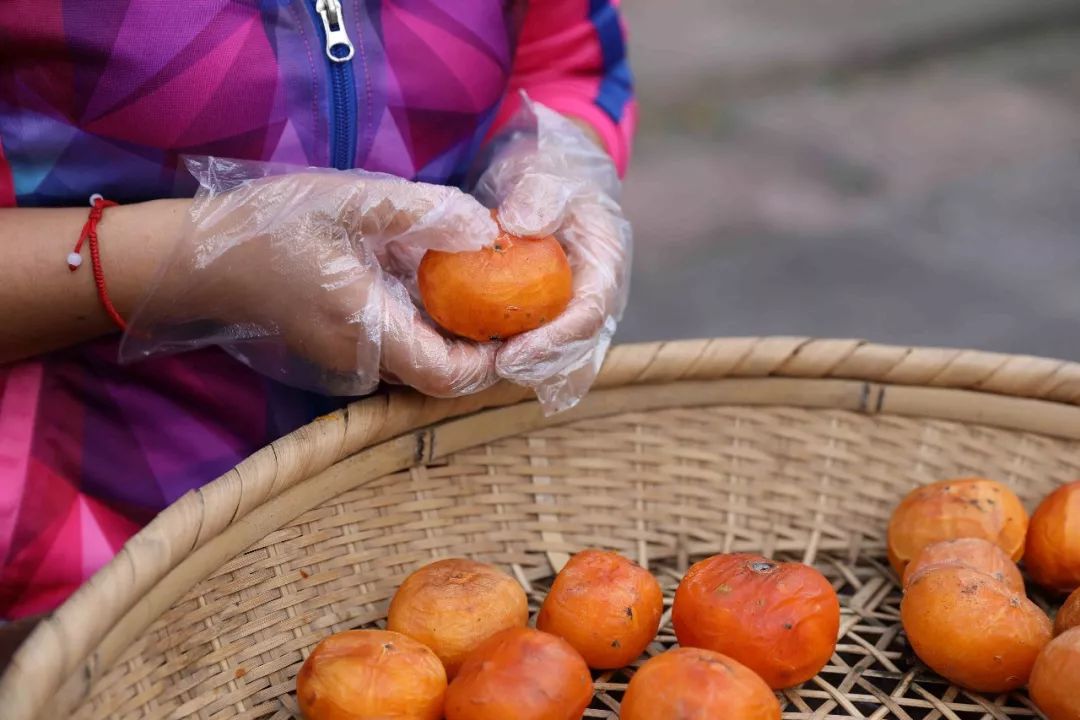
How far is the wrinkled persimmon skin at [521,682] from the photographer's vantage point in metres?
1.10

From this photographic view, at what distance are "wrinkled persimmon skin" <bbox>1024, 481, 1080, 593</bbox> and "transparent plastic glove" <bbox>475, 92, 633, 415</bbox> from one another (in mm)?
625

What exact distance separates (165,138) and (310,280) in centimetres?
23

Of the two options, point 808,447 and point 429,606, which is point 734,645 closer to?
point 429,606

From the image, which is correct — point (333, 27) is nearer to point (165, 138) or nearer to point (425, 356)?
point (165, 138)

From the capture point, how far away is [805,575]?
1.26m

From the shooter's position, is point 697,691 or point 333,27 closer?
point 697,691

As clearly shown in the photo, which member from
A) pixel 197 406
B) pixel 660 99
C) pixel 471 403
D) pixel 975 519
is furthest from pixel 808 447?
pixel 660 99

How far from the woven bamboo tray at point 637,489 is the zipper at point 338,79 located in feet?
1.06

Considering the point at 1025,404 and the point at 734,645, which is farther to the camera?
the point at 1025,404

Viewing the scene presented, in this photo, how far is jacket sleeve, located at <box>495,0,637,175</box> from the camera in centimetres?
174

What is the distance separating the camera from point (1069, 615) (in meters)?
1.32

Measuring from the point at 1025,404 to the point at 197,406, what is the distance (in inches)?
45.0

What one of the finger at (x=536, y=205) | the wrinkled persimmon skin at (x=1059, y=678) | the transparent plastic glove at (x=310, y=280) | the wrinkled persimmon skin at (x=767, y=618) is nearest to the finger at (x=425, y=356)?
the transparent plastic glove at (x=310, y=280)

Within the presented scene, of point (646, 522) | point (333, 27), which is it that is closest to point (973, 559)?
point (646, 522)
